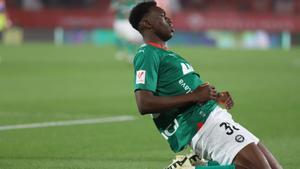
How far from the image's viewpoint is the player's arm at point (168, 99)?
7449 mm

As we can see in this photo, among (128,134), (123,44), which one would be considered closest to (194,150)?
(128,134)

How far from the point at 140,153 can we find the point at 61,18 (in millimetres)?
32577

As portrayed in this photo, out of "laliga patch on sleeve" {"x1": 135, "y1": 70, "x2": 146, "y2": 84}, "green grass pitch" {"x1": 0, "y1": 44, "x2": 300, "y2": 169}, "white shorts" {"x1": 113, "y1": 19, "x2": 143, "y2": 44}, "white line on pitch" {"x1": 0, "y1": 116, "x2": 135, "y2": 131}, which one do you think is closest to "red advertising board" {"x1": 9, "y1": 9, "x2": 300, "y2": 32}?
"green grass pitch" {"x1": 0, "y1": 44, "x2": 300, "y2": 169}

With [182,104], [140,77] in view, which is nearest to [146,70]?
[140,77]

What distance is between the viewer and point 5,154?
9984mm

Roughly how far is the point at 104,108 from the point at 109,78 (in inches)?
265

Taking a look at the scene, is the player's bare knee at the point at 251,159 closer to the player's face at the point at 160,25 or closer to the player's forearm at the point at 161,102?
the player's forearm at the point at 161,102

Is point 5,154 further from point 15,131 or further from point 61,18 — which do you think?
point 61,18

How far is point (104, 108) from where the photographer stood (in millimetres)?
15312

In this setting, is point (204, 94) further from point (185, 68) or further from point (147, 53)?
point (147, 53)

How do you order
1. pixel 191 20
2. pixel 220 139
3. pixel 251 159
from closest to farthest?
pixel 251 159, pixel 220 139, pixel 191 20

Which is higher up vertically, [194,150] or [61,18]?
[194,150]

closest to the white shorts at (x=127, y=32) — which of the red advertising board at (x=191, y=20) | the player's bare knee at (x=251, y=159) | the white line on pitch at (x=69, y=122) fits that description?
the red advertising board at (x=191, y=20)

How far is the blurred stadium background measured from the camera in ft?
34.5
